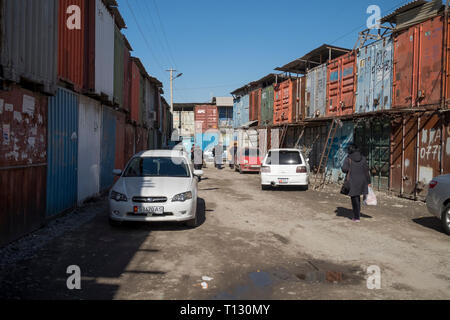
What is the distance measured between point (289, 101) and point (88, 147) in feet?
54.6

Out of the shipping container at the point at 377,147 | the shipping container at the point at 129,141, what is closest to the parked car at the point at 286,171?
the shipping container at the point at 377,147

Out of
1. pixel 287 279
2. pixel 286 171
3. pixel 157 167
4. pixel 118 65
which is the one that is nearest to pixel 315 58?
pixel 286 171

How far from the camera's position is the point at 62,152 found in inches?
317

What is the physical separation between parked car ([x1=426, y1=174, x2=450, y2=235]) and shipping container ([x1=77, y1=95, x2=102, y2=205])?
8450 millimetres

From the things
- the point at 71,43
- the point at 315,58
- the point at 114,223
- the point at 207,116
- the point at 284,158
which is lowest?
the point at 114,223

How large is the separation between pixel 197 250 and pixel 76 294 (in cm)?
215

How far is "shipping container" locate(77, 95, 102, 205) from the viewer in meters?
9.43

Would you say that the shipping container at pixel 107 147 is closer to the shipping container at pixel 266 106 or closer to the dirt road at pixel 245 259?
the dirt road at pixel 245 259

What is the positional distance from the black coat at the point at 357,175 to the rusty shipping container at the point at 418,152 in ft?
14.1

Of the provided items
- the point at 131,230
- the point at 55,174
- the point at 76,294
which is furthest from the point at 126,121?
the point at 76,294

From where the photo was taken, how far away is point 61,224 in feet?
24.3

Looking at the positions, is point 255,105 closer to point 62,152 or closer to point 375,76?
point 375,76
